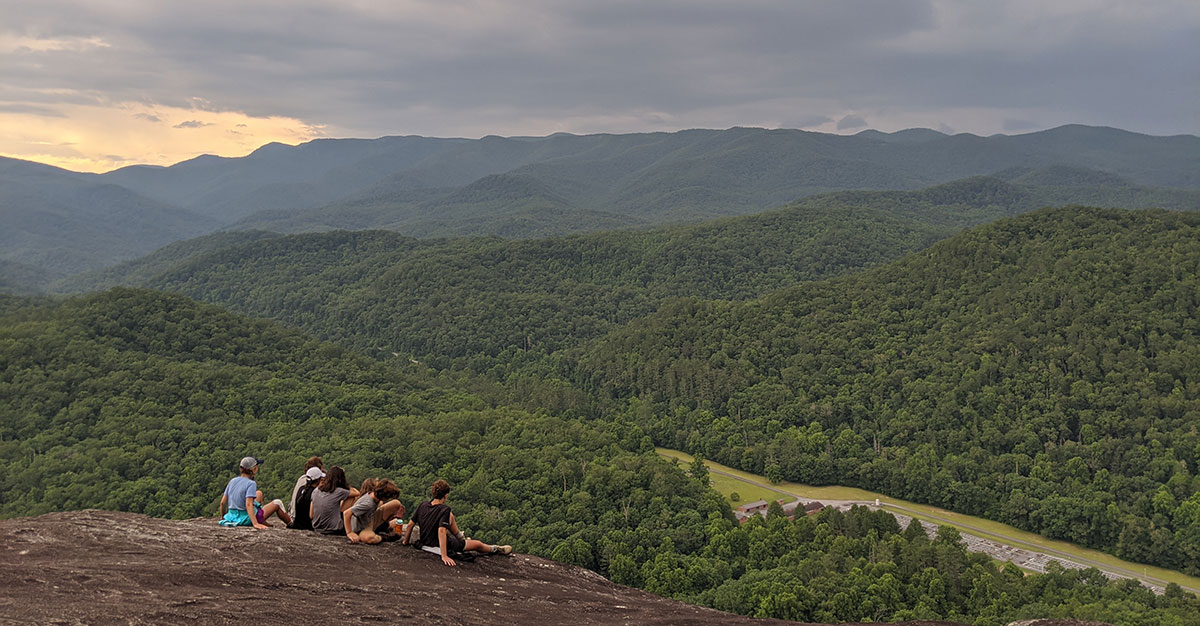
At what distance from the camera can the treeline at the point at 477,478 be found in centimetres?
5259

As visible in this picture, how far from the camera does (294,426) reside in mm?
73188

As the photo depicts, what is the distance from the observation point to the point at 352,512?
18.9 meters

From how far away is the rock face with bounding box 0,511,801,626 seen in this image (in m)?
13.3

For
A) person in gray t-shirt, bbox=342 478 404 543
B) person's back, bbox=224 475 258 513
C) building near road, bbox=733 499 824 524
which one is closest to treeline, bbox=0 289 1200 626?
building near road, bbox=733 499 824 524

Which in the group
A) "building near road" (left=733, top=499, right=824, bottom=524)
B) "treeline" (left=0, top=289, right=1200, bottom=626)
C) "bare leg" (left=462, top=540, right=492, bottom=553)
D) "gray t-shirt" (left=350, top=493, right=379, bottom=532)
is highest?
"gray t-shirt" (left=350, top=493, right=379, bottom=532)

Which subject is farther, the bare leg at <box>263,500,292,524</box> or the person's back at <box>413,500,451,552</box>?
the bare leg at <box>263,500,292,524</box>

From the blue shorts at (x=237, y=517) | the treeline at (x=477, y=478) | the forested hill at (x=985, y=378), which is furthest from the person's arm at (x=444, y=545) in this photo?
the forested hill at (x=985, y=378)

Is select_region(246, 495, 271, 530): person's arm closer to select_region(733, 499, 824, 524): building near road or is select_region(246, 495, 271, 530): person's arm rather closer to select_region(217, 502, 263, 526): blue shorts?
select_region(217, 502, 263, 526): blue shorts

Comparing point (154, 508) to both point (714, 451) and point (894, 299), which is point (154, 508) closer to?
point (714, 451)

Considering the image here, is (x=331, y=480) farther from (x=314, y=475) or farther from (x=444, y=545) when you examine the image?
(x=444, y=545)

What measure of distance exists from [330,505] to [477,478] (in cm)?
4551

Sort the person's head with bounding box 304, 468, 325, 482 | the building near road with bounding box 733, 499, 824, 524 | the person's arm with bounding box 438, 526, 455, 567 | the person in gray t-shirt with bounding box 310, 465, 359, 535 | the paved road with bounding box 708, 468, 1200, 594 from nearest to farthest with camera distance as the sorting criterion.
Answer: the person's arm with bounding box 438, 526, 455, 567
the person in gray t-shirt with bounding box 310, 465, 359, 535
the person's head with bounding box 304, 468, 325, 482
the paved road with bounding box 708, 468, 1200, 594
the building near road with bounding box 733, 499, 824, 524

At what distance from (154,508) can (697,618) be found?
5369 centimetres

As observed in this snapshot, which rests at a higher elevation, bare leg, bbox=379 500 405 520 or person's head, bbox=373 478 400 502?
person's head, bbox=373 478 400 502
